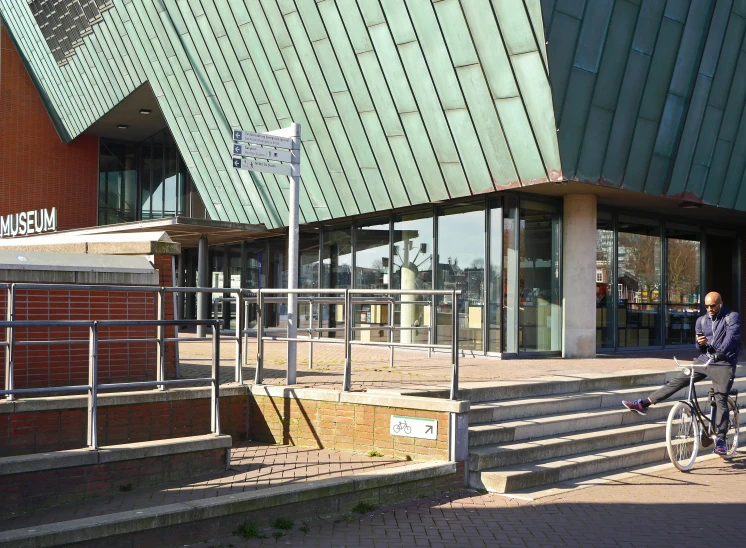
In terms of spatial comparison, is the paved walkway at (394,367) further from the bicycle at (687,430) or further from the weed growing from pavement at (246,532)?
the weed growing from pavement at (246,532)

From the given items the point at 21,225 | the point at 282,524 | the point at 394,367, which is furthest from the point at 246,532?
the point at 21,225

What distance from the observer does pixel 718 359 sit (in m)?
9.59

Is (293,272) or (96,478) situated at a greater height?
(293,272)

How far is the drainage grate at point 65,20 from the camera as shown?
81.5ft

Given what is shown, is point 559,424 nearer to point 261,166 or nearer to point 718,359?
point 718,359

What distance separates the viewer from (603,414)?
33.8 feet

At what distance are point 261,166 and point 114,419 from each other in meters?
3.31

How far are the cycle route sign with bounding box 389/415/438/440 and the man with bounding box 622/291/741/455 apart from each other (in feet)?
9.51

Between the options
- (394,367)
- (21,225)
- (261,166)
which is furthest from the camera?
(21,225)

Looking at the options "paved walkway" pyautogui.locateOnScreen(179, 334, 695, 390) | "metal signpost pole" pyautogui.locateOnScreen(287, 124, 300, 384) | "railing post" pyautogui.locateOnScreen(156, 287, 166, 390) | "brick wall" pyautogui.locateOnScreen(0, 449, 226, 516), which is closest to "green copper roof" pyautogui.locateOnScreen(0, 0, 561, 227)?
"paved walkway" pyautogui.locateOnScreen(179, 334, 695, 390)

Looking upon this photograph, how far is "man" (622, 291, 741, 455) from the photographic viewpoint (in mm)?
9531

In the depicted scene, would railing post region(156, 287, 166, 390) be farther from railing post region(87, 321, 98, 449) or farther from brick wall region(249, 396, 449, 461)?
railing post region(87, 321, 98, 449)

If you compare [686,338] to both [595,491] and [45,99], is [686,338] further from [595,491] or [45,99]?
[45,99]

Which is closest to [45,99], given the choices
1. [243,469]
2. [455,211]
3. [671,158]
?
[455,211]
